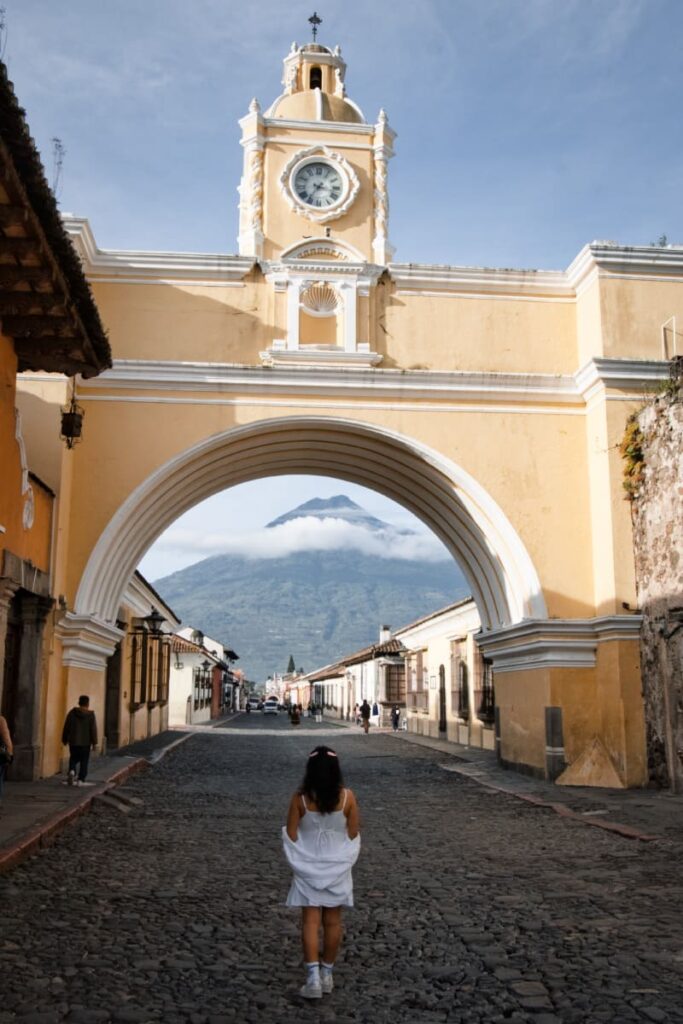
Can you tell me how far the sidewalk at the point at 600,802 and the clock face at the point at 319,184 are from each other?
343 inches

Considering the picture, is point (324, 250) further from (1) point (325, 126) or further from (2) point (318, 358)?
(1) point (325, 126)

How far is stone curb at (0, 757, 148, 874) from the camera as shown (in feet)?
22.3

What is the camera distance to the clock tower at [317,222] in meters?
14.6

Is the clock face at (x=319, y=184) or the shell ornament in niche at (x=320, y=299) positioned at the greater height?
the clock face at (x=319, y=184)

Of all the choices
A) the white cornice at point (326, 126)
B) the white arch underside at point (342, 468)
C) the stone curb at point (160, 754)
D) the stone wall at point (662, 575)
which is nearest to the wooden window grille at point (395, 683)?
the stone curb at point (160, 754)

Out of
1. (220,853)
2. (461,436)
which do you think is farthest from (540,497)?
(220,853)

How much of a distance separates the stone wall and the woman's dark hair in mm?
8769

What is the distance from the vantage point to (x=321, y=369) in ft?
47.0

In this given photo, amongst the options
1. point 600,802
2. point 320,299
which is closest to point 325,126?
point 320,299

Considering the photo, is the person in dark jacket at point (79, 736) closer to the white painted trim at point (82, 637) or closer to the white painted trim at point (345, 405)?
the white painted trim at point (82, 637)

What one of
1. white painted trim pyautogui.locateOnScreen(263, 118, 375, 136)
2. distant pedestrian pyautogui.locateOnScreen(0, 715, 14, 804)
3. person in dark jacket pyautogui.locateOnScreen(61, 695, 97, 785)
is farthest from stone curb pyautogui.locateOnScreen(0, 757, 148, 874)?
white painted trim pyautogui.locateOnScreen(263, 118, 375, 136)

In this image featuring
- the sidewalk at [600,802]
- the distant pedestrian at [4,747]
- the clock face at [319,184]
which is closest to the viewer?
the distant pedestrian at [4,747]

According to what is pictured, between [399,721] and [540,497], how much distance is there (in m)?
22.0

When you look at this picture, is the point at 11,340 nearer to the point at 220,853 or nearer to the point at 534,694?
the point at 220,853
